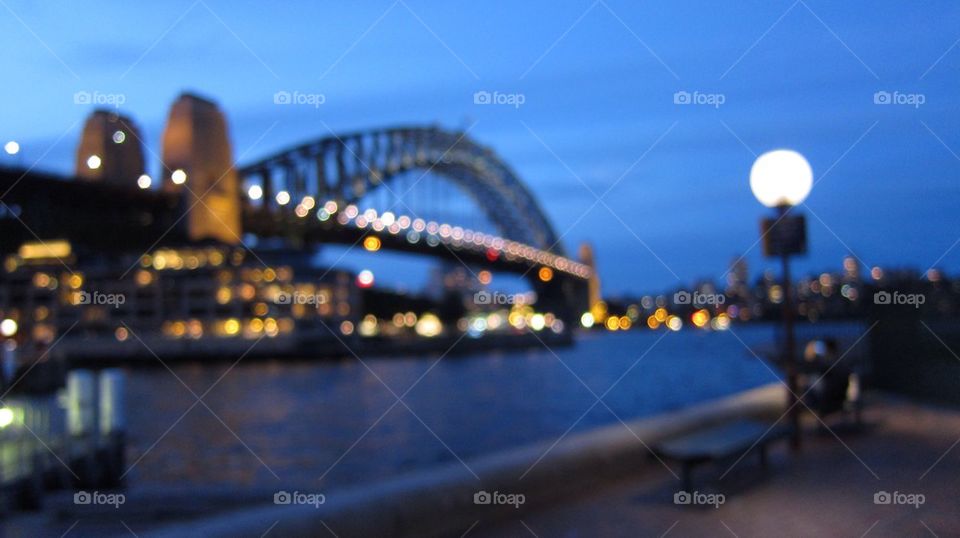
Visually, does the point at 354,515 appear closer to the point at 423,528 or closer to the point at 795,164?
the point at 423,528

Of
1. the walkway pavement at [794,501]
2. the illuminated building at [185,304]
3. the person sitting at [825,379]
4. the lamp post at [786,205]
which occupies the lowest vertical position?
the walkway pavement at [794,501]

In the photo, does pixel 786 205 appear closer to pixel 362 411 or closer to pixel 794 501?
pixel 794 501

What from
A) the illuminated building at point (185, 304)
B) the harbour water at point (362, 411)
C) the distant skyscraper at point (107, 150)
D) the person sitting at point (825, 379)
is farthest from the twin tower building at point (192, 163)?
the person sitting at point (825, 379)

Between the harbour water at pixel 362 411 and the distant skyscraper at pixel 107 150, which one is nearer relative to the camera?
the harbour water at pixel 362 411

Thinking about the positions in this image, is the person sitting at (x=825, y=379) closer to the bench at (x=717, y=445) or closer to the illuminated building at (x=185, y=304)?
the bench at (x=717, y=445)

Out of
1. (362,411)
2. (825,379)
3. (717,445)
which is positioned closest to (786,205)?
(825,379)

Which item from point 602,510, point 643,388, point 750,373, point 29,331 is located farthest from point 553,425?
point 29,331

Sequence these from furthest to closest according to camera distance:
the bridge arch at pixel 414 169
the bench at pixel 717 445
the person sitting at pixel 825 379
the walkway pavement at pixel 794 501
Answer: the bridge arch at pixel 414 169, the person sitting at pixel 825 379, the bench at pixel 717 445, the walkway pavement at pixel 794 501

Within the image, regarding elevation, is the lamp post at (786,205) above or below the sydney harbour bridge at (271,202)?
below
